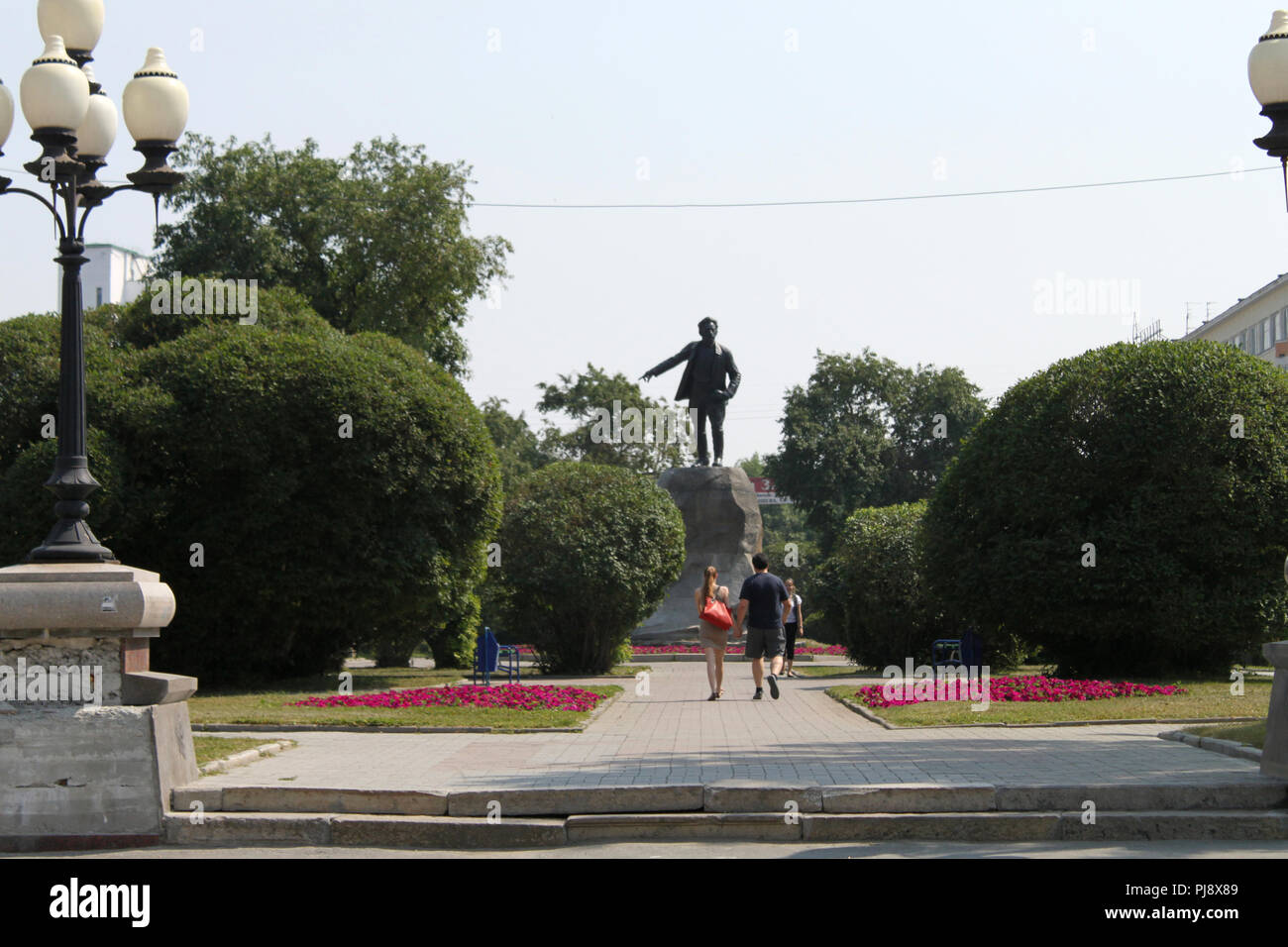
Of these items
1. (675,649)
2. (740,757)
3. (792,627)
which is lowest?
(675,649)

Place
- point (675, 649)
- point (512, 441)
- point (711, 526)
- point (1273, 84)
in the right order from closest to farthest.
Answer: point (1273, 84) < point (675, 649) < point (711, 526) < point (512, 441)

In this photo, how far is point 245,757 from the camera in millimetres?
10766

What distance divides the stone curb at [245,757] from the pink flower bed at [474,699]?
14.3 ft

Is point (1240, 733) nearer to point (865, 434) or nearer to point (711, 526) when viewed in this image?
point (711, 526)

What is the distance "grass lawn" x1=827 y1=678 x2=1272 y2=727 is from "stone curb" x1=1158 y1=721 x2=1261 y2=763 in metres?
1.88

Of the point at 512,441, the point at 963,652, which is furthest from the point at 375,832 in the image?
the point at 512,441

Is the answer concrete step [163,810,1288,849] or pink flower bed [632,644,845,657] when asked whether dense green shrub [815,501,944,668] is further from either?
concrete step [163,810,1288,849]

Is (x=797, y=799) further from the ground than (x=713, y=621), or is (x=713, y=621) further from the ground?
(x=713, y=621)

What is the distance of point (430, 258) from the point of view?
38.5 metres

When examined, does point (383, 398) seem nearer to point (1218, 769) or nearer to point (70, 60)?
point (70, 60)

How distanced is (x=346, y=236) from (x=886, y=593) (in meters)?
21.1

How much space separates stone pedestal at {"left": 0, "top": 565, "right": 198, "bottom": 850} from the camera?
336 inches

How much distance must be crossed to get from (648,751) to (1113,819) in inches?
167
